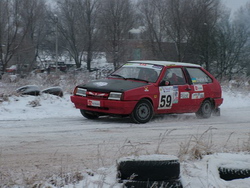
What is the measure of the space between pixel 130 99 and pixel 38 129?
2233 millimetres

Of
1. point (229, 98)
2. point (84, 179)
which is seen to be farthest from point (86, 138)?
point (229, 98)

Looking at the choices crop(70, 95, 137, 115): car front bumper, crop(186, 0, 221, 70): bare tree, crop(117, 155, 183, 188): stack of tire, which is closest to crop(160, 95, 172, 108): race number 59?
crop(70, 95, 137, 115): car front bumper

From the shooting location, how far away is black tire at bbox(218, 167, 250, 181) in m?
5.17

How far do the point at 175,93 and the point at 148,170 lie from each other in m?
6.40

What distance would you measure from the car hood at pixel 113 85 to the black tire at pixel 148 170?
523 cm

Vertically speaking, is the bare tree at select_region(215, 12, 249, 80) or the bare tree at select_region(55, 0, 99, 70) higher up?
the bare tree at select_region(55, 0, 99, 70)

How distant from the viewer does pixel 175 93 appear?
1086cm

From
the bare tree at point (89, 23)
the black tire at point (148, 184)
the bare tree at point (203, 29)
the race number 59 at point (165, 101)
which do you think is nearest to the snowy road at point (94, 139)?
the race number 59 at point (165, 101)

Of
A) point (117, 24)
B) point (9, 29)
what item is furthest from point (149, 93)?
point (117, 24)

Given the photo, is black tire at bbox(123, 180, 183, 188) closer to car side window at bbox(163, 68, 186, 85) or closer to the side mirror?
the side mirror

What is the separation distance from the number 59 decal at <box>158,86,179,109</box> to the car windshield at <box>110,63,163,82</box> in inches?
14.3

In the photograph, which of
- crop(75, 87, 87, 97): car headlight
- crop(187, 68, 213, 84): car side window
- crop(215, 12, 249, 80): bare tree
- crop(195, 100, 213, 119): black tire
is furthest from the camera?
crop(215, 12, 249, 80): bare tree

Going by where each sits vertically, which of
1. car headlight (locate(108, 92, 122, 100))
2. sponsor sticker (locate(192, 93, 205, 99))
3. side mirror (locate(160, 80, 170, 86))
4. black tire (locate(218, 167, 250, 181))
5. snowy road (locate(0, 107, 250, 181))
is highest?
side mirror (locate(160, 80, 170, 86))

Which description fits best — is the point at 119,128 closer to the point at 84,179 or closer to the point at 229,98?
the point at 84,179
